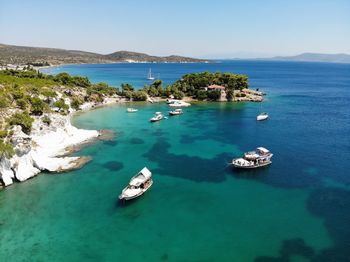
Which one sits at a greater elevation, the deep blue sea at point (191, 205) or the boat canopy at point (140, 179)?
the boat canopy at point (140, 179)

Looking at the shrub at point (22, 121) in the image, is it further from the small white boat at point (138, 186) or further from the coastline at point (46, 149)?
the small white boat at point (138, 186)

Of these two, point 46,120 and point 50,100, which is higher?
point 50,100

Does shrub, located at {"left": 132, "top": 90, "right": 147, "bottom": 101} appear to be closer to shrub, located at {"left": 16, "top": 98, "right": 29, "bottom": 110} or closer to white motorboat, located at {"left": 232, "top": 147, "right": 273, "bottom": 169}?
shrub, located at {"left": 16, "top": 98, "right": 29, "bottom": 110}

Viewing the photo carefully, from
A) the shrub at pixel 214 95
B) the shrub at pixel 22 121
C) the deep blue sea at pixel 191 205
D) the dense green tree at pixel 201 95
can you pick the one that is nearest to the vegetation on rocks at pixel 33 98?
the shrub at pixel 22 121

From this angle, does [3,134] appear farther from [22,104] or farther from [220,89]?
[220,89]

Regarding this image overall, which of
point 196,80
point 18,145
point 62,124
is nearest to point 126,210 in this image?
point 18,145

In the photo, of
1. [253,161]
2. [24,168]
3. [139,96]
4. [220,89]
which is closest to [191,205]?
[253,161]

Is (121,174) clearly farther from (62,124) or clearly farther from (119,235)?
(62,124)
